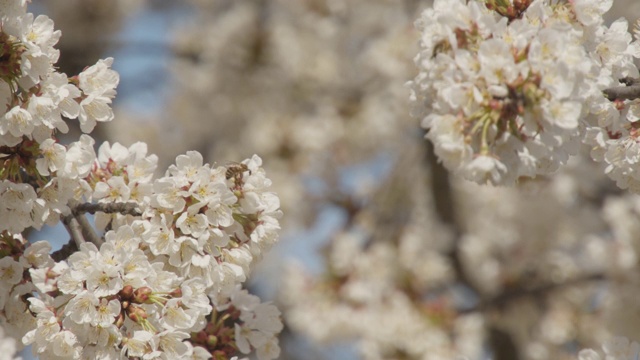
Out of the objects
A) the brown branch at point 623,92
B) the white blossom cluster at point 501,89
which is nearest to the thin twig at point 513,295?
the brown branch at point 623,92

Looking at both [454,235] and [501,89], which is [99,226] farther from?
[454,235]

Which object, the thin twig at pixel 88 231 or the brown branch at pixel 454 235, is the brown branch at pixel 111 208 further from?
the brown branch at pixel 454 235

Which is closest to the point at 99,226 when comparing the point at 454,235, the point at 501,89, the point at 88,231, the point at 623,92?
the point at 88,231

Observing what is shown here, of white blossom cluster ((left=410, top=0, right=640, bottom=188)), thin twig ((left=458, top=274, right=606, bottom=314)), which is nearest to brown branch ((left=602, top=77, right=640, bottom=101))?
white blossom cluster ((left=410, top=0, right=640, bottom=188))

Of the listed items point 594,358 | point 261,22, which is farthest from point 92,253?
point 261,22

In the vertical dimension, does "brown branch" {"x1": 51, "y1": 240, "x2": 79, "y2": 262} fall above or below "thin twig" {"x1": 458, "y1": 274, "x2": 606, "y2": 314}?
above

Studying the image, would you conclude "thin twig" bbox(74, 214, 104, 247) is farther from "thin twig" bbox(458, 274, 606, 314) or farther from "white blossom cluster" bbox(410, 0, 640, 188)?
"thin twig" bbox(458, 274, 606, 314)

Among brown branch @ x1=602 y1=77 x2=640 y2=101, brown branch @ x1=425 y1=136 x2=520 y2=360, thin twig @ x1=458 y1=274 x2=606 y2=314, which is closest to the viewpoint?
brown branch @ x1=602 y1=77 x2=640 y2=101
